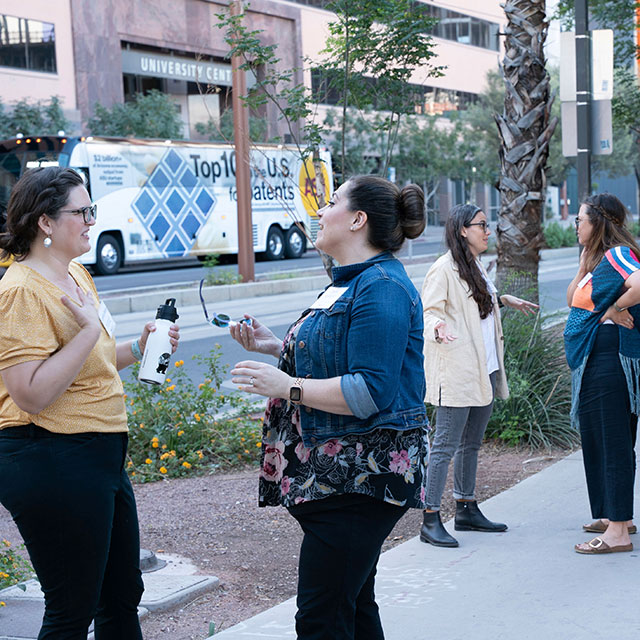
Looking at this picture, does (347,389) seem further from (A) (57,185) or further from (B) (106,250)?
(B) (106,250)

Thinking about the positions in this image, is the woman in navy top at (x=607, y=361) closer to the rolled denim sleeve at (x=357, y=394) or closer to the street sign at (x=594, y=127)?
the rolled denim sleeve at (x=357, y=394)

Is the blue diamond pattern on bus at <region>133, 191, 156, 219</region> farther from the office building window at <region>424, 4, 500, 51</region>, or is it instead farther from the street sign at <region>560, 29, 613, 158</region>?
the office building window at <region>424, 4, 500, 51</region>

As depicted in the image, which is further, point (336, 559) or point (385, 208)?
point (385, 208)

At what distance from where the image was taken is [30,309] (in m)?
2.75

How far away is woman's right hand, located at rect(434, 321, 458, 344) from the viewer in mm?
4902

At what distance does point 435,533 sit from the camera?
500cm

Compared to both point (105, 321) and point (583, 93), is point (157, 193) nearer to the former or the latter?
point (583, 93)

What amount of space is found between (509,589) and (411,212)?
2156mm

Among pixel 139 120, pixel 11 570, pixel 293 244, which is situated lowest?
pixel 11 570

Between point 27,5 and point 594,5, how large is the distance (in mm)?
22902

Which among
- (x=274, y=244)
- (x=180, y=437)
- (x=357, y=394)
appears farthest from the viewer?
(x=274, y=244)

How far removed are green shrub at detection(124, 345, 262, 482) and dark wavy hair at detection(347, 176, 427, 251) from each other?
3923mm

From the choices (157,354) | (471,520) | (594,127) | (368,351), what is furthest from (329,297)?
(594,127)

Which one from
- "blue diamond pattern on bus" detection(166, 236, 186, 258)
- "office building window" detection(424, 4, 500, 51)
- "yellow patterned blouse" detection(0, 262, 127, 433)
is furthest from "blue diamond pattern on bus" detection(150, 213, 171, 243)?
"office building window" detection(424, 4, 500, 51)
